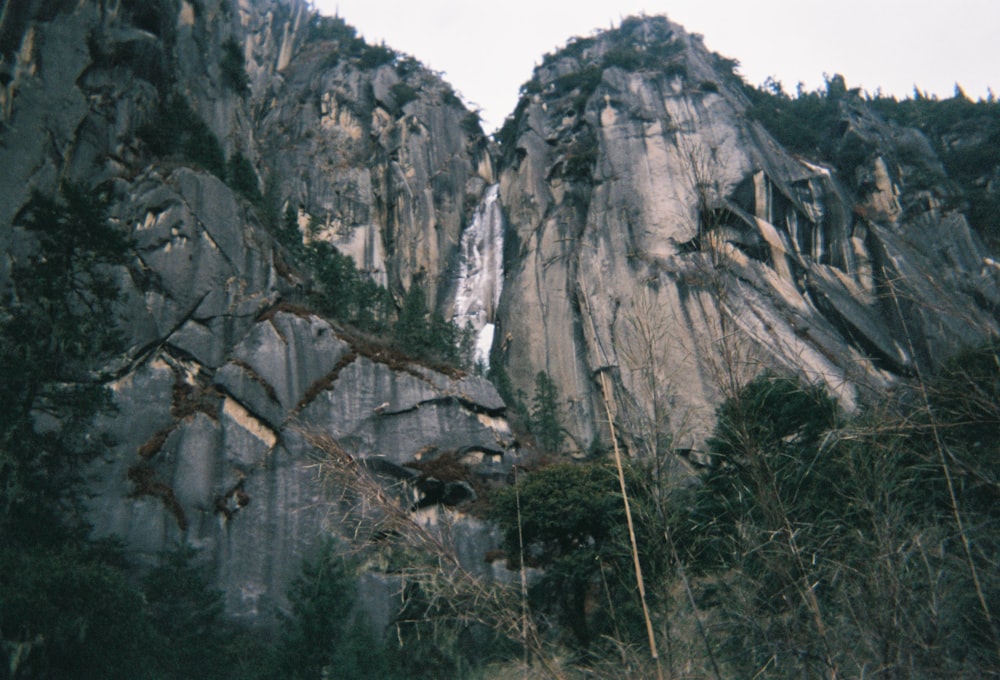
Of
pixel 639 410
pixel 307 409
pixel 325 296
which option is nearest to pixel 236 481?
pixel 307 409

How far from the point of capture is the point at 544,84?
5109cm

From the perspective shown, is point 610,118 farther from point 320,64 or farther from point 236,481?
point 236,481

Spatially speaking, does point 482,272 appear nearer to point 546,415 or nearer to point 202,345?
point 546,415

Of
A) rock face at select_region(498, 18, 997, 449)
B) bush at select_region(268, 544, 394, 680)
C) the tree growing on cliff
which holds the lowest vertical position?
bush at select_region(268, 544, 394, 680)

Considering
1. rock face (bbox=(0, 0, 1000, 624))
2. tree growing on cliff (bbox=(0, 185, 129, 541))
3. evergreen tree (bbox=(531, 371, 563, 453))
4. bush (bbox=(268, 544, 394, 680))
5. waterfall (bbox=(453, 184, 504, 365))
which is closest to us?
tree growing on cliff (bbox=(0, 185, 129, 541))

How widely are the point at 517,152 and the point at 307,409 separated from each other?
29578 millimetres

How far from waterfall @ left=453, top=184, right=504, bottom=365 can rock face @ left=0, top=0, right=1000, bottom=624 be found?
18 cm

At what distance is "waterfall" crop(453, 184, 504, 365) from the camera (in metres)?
42.3

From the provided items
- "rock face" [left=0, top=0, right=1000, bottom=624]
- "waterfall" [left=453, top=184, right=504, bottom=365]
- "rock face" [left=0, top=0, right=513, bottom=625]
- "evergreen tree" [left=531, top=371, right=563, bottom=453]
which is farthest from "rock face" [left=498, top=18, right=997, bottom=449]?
"rock face" [left=0, top=0, right=513, bottom=625]

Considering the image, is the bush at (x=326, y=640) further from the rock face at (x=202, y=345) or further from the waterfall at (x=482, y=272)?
the waterfall at (x=482, y=272)

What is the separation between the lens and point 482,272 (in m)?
44.7

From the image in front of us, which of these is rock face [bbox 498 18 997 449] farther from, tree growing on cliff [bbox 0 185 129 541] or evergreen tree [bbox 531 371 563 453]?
tree growing on cliff [bbox 0 185 129 541]

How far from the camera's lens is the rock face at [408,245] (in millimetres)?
16031

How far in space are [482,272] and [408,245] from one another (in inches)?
216
